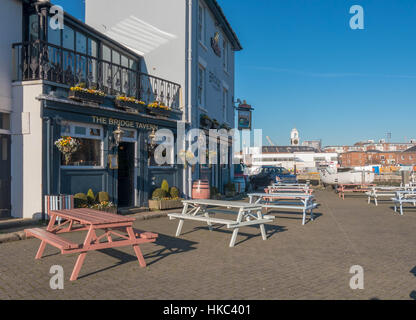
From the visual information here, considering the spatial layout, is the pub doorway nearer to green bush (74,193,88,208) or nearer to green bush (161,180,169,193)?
green bush (161,180,169,193)

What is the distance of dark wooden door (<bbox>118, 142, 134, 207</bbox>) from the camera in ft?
42.3

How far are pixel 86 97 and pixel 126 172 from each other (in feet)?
11.0

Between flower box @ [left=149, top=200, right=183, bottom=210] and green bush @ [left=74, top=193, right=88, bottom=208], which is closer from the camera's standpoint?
green bush @ [left=74, top=193, right=88, bottom=208]

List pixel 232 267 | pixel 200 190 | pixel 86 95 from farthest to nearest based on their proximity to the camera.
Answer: pixel 200 190 < pixel 86 95 < pixel 232 267

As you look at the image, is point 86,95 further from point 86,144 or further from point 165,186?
point 165,186

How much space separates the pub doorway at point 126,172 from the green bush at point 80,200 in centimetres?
251

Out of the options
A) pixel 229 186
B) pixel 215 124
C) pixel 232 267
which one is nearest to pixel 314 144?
pixel 229 186

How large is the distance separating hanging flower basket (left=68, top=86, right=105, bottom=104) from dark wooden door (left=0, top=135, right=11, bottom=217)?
208 cm

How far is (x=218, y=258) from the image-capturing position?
6578 millimetres

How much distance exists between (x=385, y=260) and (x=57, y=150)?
8.05 meters

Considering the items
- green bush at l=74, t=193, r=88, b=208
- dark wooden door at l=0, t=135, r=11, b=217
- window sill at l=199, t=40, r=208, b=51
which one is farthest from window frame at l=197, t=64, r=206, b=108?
dark wooden door at l=0, t=135, r=11, b=217

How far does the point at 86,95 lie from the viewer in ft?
34.6

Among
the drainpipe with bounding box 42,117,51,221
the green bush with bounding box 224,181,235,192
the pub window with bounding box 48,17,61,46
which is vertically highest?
the pub window with bounding box 48,17,61,46
